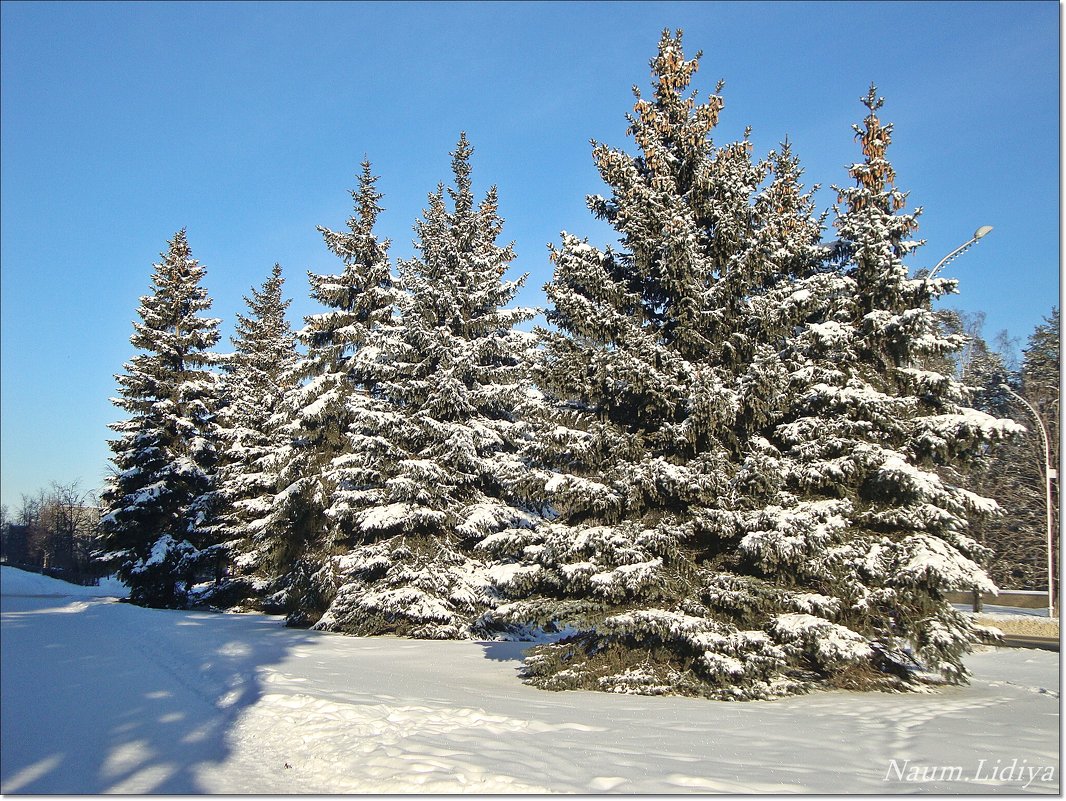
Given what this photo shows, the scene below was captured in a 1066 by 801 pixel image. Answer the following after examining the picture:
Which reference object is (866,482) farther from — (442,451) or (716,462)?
(442,451)

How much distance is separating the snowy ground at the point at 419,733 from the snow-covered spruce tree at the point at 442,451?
6.84 meters

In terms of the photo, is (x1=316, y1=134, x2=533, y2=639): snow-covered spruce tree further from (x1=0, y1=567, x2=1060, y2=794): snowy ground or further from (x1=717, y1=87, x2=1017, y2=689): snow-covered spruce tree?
(x1=717, y1=87, x2=1017, y2=689): snow-covered spruce tree

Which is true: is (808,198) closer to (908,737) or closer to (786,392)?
(786,392)

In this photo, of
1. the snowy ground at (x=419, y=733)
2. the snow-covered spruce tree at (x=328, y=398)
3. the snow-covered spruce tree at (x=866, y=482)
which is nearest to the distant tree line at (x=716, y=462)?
the snow-covered spruce tree at (x=866, y=482)

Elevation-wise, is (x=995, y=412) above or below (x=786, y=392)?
above

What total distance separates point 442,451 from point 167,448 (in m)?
15.0

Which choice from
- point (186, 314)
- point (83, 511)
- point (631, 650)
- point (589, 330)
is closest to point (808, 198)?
point (589, 330)

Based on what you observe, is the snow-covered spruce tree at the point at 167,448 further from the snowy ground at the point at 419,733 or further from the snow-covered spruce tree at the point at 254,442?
the snowy ground at the point at 419,733

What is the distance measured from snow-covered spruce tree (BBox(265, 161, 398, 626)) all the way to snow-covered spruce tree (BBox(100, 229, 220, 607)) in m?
6.09

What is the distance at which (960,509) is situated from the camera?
1262 centimetres

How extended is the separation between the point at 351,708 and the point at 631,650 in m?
5.29

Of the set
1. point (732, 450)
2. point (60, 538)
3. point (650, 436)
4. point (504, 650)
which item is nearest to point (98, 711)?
point (650, 436)

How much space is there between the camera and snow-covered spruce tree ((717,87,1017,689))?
1106 cm

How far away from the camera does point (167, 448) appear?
1116 inches
